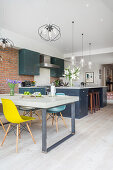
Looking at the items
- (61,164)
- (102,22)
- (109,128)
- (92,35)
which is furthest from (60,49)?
(61,164)

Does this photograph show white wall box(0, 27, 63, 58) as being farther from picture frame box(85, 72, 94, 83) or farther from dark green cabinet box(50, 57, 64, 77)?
picture frame box(85, 72, 94, 83)

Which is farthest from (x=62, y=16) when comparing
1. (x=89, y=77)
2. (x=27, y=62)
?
(x=89, y=77)

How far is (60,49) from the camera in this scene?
25.0 ft

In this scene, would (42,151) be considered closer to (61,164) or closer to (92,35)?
(61,164)

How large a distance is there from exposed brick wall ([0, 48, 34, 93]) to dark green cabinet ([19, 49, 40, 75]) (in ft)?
0.59

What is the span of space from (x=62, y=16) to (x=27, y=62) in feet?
7.64

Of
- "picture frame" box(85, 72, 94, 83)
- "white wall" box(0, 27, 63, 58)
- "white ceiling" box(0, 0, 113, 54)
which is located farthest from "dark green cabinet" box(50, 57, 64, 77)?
"picture frame" box(85, 72, 94, 83)

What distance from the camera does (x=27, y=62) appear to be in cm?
570

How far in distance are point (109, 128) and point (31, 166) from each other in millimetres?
2117

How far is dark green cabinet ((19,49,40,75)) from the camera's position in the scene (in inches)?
220

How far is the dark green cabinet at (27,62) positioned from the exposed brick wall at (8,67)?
181 millimetres

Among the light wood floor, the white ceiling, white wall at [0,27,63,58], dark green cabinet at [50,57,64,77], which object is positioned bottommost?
the light wood floor

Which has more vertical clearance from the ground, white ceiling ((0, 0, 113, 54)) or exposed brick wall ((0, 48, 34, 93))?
white ceiling ((0, 0, 113, 54))

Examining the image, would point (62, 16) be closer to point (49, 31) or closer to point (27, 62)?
point (49, 31)
